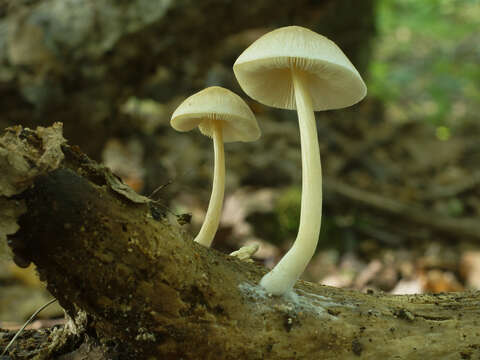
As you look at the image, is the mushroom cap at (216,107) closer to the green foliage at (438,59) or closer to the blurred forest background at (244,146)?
the blurred forest background at (244,146)

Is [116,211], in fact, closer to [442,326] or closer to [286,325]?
[286,325]

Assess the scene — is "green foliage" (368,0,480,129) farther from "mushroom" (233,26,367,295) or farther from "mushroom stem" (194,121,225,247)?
"mushroom stem" (194,121,225,247)

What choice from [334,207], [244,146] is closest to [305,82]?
[334,207]

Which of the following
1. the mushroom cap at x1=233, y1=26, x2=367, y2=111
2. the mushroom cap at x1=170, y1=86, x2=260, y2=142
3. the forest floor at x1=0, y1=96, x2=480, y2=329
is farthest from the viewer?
the forest floor at x1=0, y1=96, x2=480, y2=329

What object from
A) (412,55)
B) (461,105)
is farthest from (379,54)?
(461,105)

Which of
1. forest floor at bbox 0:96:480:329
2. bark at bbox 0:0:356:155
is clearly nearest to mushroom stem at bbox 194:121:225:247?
forest floor at bbox 0:96:480:329

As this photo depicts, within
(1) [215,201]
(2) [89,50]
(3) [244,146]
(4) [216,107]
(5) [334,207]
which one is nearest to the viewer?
(4) [216,107]

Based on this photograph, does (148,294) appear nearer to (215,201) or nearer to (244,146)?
(215,201)
